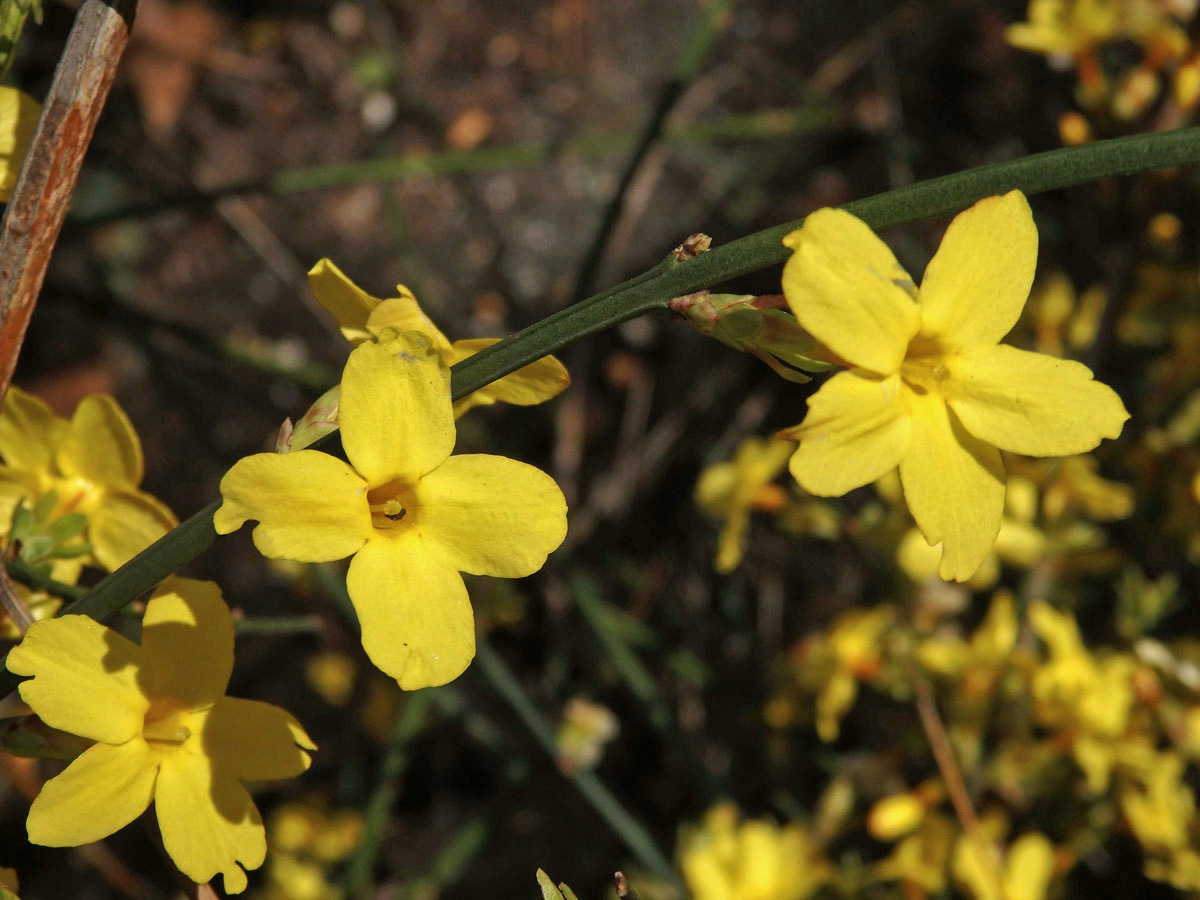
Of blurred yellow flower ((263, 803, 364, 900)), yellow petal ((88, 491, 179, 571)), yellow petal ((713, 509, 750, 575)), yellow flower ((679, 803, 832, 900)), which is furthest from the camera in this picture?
blurred yellow flower ((263, 803, 364, 900))

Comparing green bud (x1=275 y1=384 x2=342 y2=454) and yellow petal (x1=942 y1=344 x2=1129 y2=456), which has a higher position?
green bud (x1=275 y1=384 x2=342 y2=454)

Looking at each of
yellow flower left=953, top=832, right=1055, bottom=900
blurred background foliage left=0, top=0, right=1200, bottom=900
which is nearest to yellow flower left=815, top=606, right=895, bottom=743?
blurred background foliage left=0, top=0, right=1200, bottom=900

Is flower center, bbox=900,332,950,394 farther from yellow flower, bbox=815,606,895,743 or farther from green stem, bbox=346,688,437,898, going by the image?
green stem, bbox=346,688,437,898

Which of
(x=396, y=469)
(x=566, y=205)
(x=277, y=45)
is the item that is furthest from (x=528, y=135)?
(x=396, y=469)

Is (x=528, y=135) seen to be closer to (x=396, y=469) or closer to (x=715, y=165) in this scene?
(x=715, y=165)

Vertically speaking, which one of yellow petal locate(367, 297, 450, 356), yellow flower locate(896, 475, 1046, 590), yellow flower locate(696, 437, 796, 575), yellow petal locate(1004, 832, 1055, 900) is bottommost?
yellow petal locate(1004, 832, 1055, 900)

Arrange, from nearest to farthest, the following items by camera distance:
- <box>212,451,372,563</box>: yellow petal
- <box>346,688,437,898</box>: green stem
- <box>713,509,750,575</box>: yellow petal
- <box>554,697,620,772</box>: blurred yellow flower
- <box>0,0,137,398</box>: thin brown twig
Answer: <box>212,451,372,563</box>: yellow petal → <box>0,0,137,398</box>: thin brown twig → <box>713,509,750,575</box>: yellow petal → <box>554,697,620,772</box>: blurred yellow flower → <box>346,688,437,898</box>: green stem

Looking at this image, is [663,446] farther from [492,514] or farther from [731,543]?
[492,514]

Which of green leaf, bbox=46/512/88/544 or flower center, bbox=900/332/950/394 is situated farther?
green leaf, bbox=46/512/88/544

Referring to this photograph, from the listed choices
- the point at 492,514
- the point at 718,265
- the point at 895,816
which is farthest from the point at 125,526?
the point at 895,816
